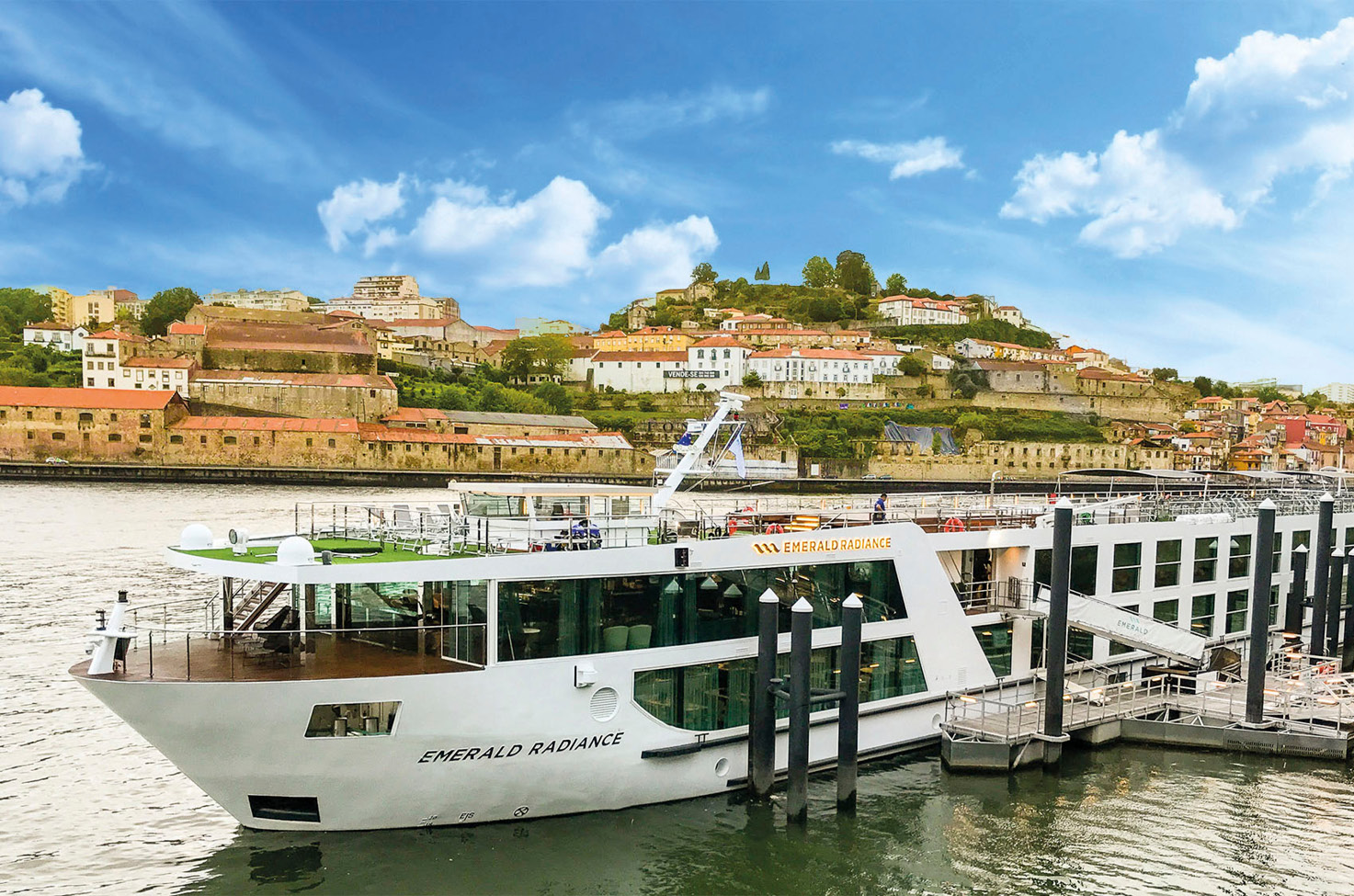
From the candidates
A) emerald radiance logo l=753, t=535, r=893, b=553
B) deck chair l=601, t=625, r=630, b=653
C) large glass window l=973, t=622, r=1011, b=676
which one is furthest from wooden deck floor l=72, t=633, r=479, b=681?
large glass window l=973, t=622, r=1011, b=676

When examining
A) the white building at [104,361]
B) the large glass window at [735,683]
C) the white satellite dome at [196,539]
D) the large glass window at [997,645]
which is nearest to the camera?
the large glass window at [735,683]

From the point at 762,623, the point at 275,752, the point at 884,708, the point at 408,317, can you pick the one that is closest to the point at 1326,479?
the point at 884,708

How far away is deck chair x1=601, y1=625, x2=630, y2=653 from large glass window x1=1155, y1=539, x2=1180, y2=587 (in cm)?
976

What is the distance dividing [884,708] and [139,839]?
8.27 meters

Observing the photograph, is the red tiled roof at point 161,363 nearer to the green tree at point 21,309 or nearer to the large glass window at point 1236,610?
the green tree at point 21,309

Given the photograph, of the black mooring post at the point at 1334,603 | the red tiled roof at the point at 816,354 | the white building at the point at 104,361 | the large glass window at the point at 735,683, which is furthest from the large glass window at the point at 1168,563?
the red tiled roof at the point at 816,354

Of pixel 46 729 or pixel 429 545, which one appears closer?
pixel 429 545

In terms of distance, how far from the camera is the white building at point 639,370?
346 ft

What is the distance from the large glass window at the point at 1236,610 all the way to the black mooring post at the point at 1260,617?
12.9 feet

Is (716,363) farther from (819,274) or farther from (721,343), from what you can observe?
(819,274)

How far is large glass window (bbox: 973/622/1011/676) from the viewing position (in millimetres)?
13508

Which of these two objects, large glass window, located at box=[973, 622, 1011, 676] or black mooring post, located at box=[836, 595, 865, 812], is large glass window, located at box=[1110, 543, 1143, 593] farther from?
black mooring post, located at box=[836, 595, 865, 812]

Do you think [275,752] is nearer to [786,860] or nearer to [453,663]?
[453,663]

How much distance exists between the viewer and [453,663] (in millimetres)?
9453
